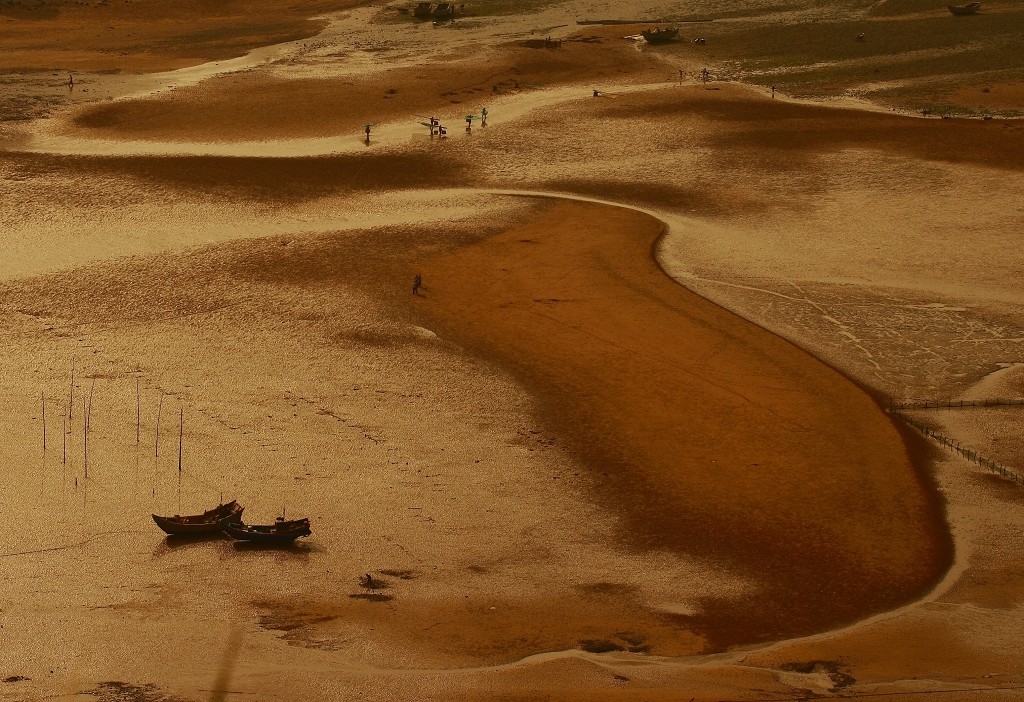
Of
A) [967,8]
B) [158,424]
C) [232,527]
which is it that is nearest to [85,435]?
[158,424]

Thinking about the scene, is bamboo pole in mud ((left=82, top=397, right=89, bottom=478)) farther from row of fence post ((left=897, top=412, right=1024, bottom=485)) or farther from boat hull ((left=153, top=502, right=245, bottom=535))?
row of fence post ((left=897, top=412, right=1024, bottom=485))

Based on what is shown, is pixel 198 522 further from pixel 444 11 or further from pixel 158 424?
pixel 444 11

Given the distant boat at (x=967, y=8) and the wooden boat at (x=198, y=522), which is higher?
the distant boat at (x=967, y=8)

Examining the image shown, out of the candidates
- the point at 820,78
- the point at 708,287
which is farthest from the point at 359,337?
the point at 820,78

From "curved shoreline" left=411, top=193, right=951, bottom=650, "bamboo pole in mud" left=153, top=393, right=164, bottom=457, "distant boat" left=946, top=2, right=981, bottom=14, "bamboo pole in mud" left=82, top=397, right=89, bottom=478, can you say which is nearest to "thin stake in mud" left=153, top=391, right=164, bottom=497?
"bamboo pole in mud" left=153, top=393, right=164, bottom=457

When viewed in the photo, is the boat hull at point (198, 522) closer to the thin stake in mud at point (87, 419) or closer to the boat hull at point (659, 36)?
the thin stake in mud at point (87, 419)

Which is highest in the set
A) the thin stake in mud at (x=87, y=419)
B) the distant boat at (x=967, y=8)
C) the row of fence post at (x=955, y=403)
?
the distant boat at (x=967, y=8)

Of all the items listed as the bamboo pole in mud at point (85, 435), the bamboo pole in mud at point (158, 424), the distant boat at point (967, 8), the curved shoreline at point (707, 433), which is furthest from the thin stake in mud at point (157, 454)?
the distant boat at point (967, 8)

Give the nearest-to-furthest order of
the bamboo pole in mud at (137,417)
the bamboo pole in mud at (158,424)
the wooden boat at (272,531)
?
1. the wooden boat at (272,531)
2. the bamboo pole in mud at (158,424)
3. the bamboo pole in mud at (137,417)
